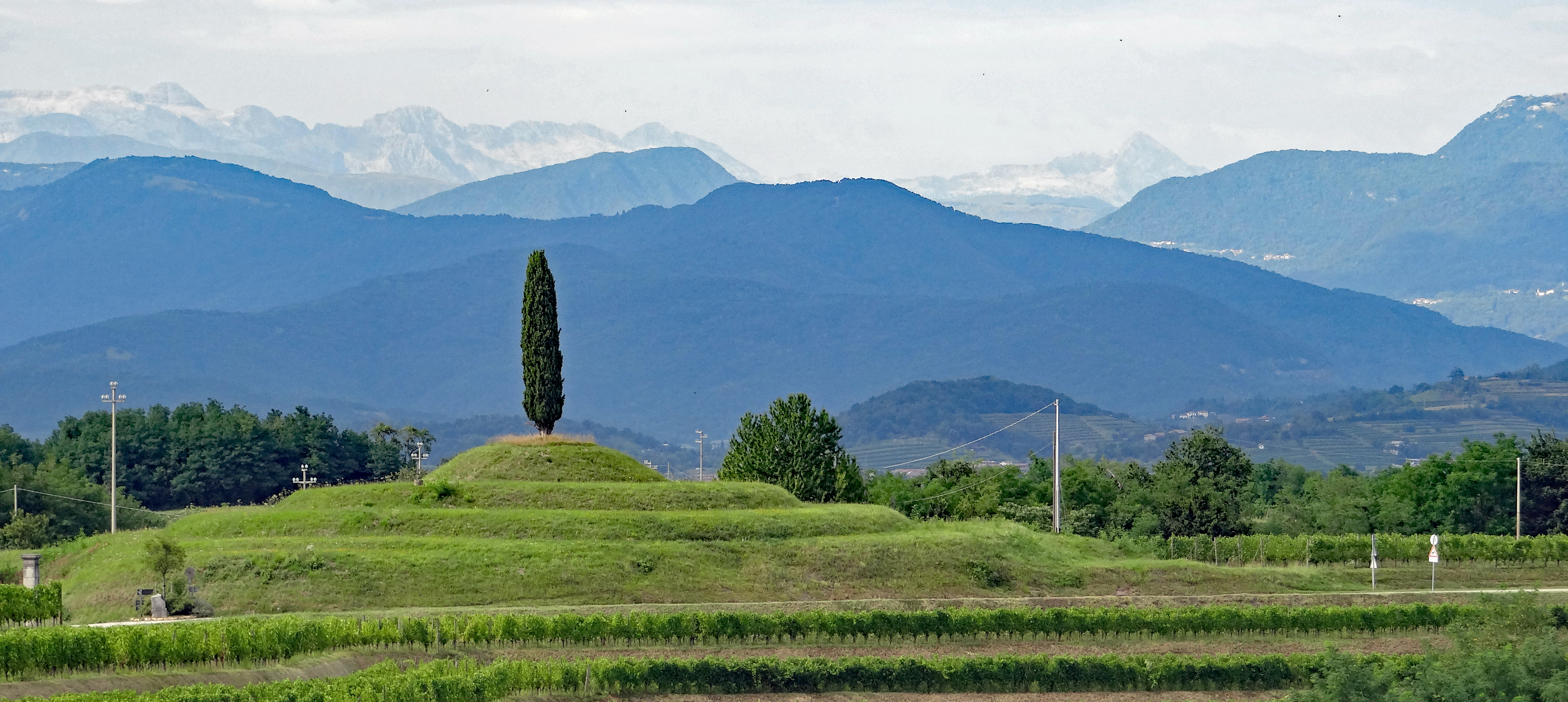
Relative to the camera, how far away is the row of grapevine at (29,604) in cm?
5803

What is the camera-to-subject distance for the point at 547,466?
90375 millimetres

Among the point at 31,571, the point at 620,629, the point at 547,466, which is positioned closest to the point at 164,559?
the point at 31,571

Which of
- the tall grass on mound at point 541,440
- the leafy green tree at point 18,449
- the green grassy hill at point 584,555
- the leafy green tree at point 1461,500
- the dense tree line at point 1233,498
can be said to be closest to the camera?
the green grassy hill at point 584,555

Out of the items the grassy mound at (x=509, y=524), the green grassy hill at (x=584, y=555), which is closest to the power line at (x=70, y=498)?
the green grassy hill at (x=584, y=555)

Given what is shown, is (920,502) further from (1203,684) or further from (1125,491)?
(1203,684)

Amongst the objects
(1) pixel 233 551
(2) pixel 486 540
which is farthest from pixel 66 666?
(2) pixel 486 540

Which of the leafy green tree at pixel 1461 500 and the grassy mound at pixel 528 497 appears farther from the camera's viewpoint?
the leafy green tree at pixel 1461 500

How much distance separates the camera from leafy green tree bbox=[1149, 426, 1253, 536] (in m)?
123

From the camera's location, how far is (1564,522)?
12625cm

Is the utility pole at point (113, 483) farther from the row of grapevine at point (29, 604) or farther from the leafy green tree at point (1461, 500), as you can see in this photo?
the leafy green tree at point (1461, 500)

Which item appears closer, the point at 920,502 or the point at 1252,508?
the point at 920,502

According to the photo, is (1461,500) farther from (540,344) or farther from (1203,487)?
(540,344)

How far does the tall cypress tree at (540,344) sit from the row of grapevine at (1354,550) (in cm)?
3859

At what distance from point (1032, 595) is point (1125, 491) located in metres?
62.7
